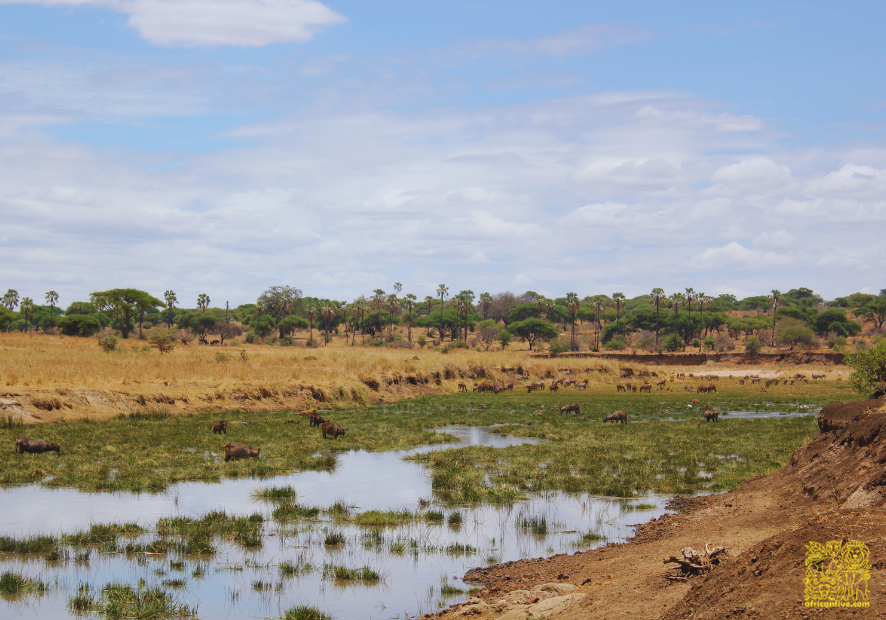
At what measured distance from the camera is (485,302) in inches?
5714

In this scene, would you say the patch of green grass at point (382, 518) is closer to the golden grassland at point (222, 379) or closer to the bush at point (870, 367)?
the bush at point (870, 367)

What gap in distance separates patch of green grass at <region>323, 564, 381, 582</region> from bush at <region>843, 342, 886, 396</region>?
21581 millimetres

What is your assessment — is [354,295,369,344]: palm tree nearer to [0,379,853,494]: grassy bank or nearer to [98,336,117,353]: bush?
[98,336,117,353]: bush

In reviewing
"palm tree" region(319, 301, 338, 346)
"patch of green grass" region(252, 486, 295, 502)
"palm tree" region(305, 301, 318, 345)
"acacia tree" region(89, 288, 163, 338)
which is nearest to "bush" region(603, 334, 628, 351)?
"palm tree" region(319, 301, 338, 346)

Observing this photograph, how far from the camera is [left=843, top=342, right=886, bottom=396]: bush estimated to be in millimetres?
25312

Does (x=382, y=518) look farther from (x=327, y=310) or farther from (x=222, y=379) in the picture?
(x=327, y=310)

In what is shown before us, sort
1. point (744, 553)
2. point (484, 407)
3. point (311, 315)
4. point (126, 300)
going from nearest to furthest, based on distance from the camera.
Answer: point (744, 553) < point (484, 407) < point (126, 300) < point (311, 315)

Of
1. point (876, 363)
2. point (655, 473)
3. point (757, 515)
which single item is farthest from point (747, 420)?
point (757, 515)

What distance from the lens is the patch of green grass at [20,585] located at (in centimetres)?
964

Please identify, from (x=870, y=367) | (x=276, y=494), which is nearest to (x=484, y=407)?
(x=870, y=367)

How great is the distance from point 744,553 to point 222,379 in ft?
117

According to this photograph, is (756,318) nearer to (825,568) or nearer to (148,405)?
(148,405)

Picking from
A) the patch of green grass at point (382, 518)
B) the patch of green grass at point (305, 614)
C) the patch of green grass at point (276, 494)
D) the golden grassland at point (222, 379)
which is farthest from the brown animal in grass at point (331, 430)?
the patch of green grass at point (305, 614)

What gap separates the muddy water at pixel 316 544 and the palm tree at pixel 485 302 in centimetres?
12329
